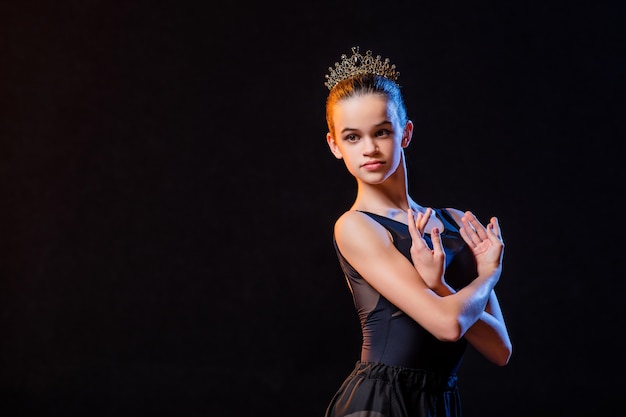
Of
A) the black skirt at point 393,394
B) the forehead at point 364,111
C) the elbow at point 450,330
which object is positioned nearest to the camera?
the elbow at point 450,330

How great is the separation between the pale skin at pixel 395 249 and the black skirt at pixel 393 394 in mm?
153

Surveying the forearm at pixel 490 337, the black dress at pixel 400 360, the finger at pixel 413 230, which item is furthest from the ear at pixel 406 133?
the forearm at pixel 490 337

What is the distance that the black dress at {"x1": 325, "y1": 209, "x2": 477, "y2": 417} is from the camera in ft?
5.83

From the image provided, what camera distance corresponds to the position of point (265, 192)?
4.15 meters

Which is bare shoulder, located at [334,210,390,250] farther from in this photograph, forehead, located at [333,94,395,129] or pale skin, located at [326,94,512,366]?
forehead, located at [333,94,395,129]

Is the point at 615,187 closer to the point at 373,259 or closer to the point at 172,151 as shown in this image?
the point at 172,151

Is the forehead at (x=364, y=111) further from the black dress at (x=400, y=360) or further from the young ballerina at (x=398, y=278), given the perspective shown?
the black dress at (x=400, y=360)

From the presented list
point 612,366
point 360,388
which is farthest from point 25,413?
point 612,366

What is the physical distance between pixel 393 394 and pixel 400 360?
0.29 ft

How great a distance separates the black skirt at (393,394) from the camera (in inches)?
69.2

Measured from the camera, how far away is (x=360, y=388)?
71.3 inches

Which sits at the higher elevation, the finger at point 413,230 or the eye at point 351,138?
the eye at point 351,138

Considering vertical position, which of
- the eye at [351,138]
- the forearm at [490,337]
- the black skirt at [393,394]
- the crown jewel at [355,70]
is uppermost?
the crown jewel at [355,70]

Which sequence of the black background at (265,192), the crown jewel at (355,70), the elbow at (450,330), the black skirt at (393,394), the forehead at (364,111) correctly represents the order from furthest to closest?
the black background at (265,192)
the crown jewel at (355,70)
the forehead at (364,111)
the black skirt at (393,394)
the elbow at (450,330)
